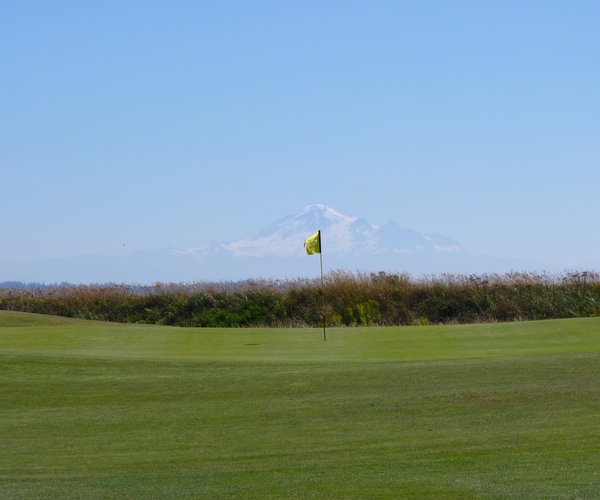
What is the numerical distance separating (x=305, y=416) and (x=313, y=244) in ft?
43.7

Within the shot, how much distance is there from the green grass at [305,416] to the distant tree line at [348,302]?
1306 cm

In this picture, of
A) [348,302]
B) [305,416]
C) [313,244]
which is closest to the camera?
[305,416]

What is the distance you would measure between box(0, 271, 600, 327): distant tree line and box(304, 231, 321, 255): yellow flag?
894 centimetres

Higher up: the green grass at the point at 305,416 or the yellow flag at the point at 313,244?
the yellow flag at the point at 313,244

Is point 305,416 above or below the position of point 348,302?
below

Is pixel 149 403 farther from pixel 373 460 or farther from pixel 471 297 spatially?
pixel 471 297

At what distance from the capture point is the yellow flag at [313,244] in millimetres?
26562

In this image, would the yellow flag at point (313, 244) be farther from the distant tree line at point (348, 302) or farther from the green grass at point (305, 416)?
the distant tree line at point (348, 302)

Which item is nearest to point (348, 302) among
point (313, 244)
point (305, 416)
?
point (313, 244)

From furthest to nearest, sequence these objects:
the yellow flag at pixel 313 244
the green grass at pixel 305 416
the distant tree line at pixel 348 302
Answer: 1. the distant tree line at pixel 348 302
2. the yellow flag at pixel 313 244
3. the green grass at pixel 305 416

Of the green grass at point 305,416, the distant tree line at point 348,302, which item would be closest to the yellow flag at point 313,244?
the green grass at point 305,416

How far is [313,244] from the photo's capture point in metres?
26.8

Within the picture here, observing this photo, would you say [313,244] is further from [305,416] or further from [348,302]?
[305,416]

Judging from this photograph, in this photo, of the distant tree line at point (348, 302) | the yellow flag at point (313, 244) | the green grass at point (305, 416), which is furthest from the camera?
the distant tree line at point (348, 302)
